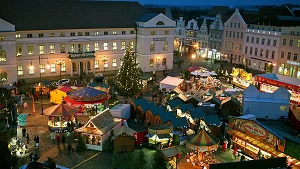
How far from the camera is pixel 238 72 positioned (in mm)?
41531

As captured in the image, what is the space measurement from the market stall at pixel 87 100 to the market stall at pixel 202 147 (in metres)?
12.2

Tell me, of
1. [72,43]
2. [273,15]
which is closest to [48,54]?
[72,43]

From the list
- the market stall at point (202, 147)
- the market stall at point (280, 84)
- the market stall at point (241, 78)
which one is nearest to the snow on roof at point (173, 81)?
the market stall at point (241, 78)

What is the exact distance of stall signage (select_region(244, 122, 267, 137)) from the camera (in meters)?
20.1

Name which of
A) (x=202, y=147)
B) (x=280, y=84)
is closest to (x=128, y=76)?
(x=280, y=84)

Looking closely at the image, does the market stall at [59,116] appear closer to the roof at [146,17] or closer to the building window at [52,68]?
the building window at [52,68]

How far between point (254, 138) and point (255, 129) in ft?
2.01

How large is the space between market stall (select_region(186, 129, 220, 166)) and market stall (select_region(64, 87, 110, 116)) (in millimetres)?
12156

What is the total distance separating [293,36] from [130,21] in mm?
22423

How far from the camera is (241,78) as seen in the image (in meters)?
40.6

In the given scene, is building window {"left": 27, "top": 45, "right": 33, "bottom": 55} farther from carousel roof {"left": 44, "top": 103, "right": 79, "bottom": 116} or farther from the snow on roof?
carousel roof {"left": 44, "top": 103, "right": 79, "bottom": 116}

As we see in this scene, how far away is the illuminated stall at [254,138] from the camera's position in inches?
762

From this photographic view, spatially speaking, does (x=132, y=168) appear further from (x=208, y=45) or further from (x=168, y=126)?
(x=208, y=45)

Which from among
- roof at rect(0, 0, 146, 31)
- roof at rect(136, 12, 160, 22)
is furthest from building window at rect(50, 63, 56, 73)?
roof at rect(136, 12, 160, 22)
